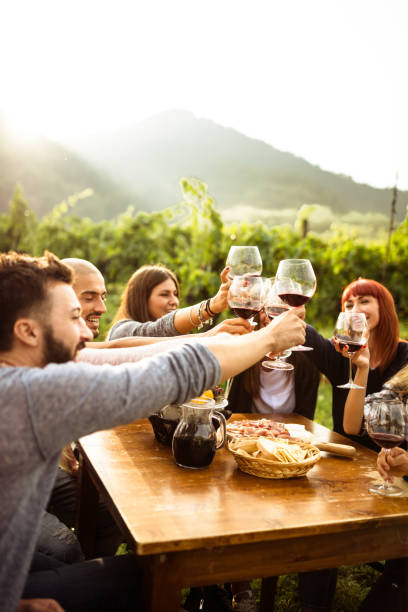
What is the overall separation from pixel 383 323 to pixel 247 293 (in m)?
1.35

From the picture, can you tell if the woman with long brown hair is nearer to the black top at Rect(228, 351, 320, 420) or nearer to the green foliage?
the black top at Rect(228, 351, 320, 420)

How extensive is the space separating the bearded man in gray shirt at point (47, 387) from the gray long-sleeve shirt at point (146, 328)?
125 cm

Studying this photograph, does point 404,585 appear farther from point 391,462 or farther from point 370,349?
point 370,349

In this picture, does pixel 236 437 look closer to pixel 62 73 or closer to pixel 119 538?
pixel 119 538

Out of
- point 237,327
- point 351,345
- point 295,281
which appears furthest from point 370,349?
point 237,327

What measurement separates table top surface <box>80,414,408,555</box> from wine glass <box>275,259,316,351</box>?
18.6 inches

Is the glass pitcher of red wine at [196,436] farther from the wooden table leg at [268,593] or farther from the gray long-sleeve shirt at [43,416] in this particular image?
the wooden table leg at [268,593]

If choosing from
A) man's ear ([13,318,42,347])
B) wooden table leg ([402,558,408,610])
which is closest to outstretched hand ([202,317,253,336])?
man's ear ([13,318,42,347])

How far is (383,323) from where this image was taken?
8.90 feet

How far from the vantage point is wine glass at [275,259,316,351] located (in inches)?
70.4

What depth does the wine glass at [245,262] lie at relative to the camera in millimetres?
1871

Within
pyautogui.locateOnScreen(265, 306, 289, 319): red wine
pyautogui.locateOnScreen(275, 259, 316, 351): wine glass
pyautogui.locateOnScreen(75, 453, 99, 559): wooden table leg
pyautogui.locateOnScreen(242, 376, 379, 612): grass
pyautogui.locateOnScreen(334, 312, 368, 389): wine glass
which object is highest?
pyautogui.locateOnScreen(275, 259, 316, 351): wine glass

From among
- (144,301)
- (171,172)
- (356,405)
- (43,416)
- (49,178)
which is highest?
(171,172)

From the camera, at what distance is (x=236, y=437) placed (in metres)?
1.85
